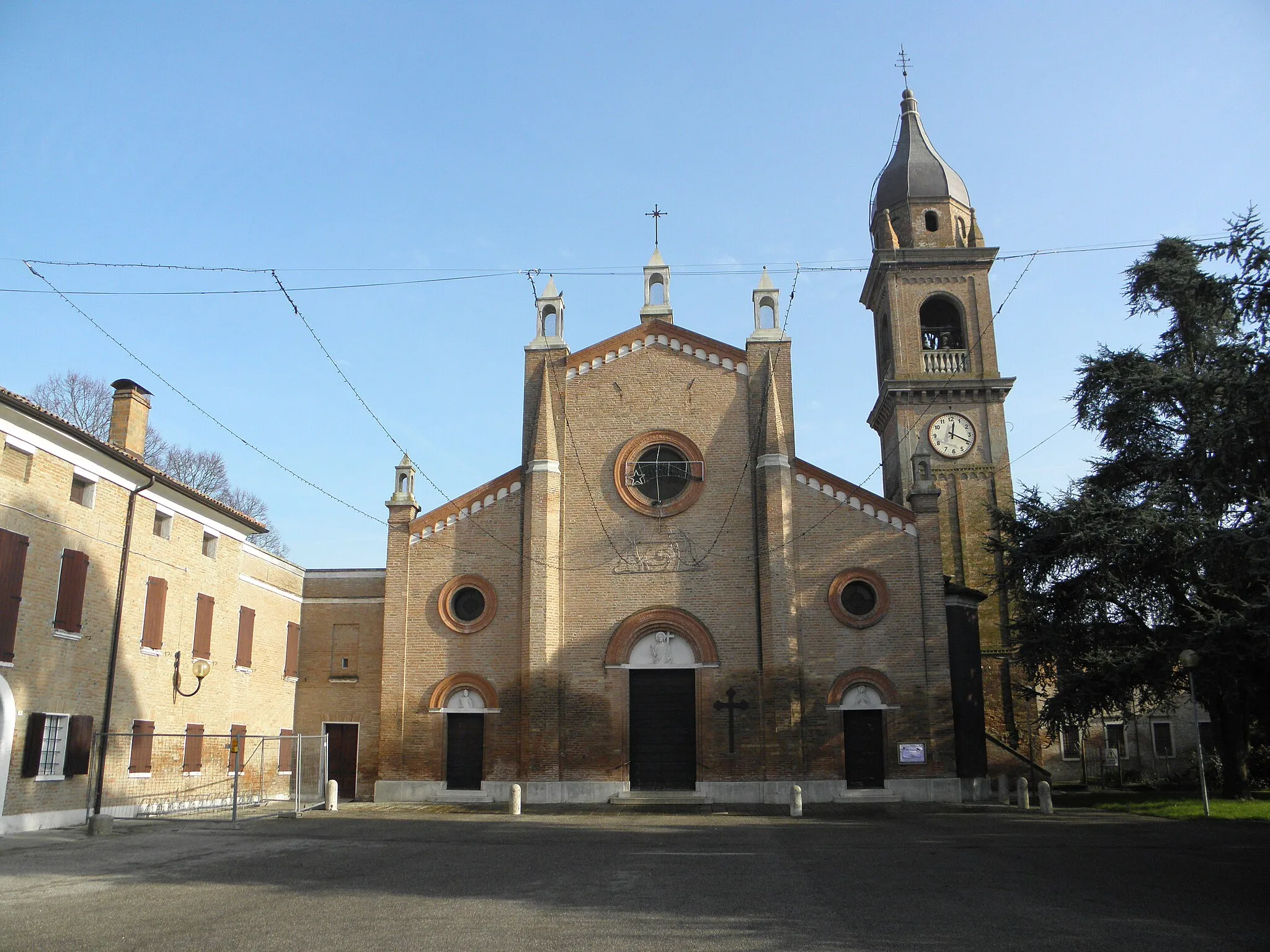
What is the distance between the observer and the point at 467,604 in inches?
1025

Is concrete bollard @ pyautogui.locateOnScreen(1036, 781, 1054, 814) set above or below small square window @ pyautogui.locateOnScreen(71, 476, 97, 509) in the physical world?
below

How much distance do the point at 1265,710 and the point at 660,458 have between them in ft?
54.4

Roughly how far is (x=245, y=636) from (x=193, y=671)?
2894 mm

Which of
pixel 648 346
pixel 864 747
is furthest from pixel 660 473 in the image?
pixel 864 747

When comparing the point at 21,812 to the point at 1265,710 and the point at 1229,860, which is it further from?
the point at 1265,710

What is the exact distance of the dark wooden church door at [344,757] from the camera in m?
27.1

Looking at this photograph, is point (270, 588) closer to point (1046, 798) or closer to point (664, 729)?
point (664, 729)

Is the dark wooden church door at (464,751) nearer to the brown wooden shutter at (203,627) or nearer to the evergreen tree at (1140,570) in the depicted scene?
the brown wooden shutter at (203,627)

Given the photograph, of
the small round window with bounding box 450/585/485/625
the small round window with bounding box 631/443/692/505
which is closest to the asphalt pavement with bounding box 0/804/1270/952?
the small round window with bounding box 450/585/485/625

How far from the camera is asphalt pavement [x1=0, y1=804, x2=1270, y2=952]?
923 centimetres

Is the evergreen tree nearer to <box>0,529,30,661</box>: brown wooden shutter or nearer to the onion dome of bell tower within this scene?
the onion dome of bell tower

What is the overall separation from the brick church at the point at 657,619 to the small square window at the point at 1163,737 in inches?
624

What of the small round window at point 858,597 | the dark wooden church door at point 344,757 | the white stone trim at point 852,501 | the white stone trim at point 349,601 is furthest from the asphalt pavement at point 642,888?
the white stone trim at point 349,601

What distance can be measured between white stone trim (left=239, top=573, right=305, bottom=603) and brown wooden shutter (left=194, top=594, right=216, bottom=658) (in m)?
1.77
